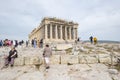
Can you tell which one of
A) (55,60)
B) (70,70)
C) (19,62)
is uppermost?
(55,60)

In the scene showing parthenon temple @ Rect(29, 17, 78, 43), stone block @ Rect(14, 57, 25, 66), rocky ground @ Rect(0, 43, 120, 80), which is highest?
parthenon temple @ Rect(29, 17, 78, 43)

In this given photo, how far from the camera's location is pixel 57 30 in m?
75.5

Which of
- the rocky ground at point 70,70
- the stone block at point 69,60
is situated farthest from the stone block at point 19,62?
the stone block at point 69,60

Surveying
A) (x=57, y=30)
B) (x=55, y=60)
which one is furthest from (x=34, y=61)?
(x=57, y=30)

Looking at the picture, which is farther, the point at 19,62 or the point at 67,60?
the point at 67,60

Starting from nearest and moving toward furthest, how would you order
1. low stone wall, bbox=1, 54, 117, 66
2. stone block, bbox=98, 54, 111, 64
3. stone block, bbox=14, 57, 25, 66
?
stone block, bbox=14, 57, 25, 66, low stone wall, bbox=1, 54, 117, 66, stone block, bbox=98, 54, 111, 64

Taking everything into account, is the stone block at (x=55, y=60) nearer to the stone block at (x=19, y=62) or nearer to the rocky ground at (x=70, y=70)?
the rocky ground at (x=70, y=70)

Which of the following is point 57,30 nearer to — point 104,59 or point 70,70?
point 104,59

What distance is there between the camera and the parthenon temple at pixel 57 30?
68844 millimetres

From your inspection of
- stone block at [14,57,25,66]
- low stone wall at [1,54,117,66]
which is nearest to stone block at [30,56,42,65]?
low stone wall at [1,54,117,66]

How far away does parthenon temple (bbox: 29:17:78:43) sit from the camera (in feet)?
226

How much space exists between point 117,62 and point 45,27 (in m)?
55.4

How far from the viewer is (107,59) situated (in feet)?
47.2

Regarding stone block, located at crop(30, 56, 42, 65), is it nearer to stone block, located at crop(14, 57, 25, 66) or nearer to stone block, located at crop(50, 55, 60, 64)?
stone block, located at crop(14, 57, 25, 66)
